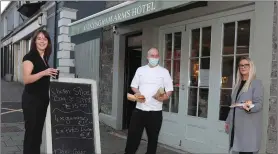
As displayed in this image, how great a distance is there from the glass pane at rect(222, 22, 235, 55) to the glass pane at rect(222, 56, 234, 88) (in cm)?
12

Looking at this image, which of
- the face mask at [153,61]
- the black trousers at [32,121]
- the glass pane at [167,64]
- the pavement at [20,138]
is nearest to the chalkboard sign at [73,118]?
→ the black trousers at [32,121]

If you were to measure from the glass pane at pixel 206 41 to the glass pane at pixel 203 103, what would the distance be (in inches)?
26.6

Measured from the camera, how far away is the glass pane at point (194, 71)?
5965 millimetres

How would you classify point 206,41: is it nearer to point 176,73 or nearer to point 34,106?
point 176,73

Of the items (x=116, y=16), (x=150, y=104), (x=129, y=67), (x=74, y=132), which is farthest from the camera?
(x=129, y=67)

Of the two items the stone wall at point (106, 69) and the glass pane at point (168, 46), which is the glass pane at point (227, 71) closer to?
the glass pane at point (168, 46)

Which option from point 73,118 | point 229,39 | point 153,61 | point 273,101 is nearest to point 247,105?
point 273,101

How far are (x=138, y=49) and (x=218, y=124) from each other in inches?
139

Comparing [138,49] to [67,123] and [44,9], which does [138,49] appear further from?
[44,9]

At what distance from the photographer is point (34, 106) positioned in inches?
140

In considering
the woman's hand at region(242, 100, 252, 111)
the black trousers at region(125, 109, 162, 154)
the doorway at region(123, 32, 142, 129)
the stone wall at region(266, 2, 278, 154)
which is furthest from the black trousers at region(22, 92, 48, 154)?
the doorway at region(123, 32, 142, 129)

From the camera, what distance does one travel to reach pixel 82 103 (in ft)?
13.7

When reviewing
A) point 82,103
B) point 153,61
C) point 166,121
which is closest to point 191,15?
point 153,61

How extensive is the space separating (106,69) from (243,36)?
4854mm
